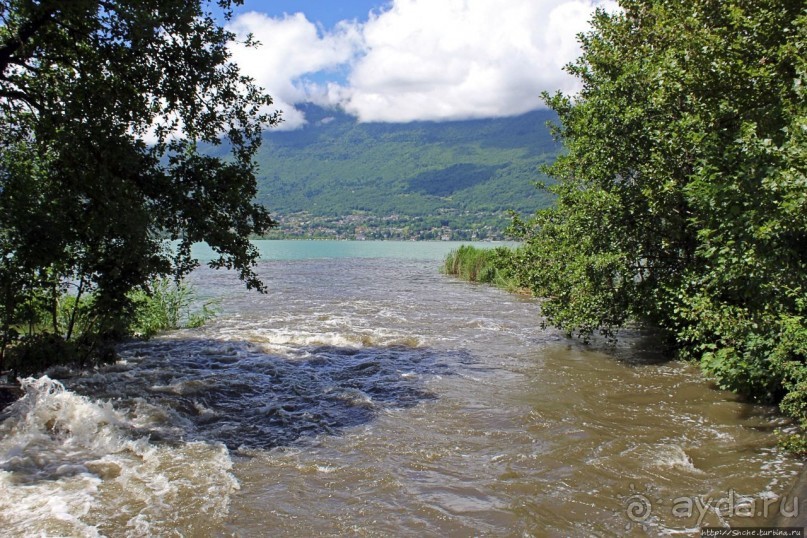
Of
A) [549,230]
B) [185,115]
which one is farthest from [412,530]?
[549,230]

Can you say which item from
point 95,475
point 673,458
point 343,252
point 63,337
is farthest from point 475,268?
point 343,252

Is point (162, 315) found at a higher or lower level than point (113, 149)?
lower

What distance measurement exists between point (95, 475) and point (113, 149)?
5.12m

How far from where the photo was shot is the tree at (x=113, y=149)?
8.32 m

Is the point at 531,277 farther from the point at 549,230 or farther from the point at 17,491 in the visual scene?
the point at 17,491

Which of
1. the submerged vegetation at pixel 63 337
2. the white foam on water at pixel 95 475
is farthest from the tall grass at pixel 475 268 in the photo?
the white foam on water at pixel 95 475

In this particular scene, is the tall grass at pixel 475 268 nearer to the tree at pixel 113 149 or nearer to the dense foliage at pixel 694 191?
the dense foliage at pixel 694 191

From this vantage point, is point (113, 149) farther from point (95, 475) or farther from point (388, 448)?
point (388, 448)

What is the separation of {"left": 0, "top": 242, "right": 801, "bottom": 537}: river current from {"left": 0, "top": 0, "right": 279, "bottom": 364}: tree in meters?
Answer: 2.63

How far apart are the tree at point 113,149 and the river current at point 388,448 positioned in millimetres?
2634

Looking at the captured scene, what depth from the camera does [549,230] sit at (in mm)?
15156

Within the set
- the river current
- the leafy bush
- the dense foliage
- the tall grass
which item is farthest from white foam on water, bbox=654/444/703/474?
the tall grass

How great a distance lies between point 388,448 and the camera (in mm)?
8125

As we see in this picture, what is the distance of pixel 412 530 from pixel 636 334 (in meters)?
13.8
